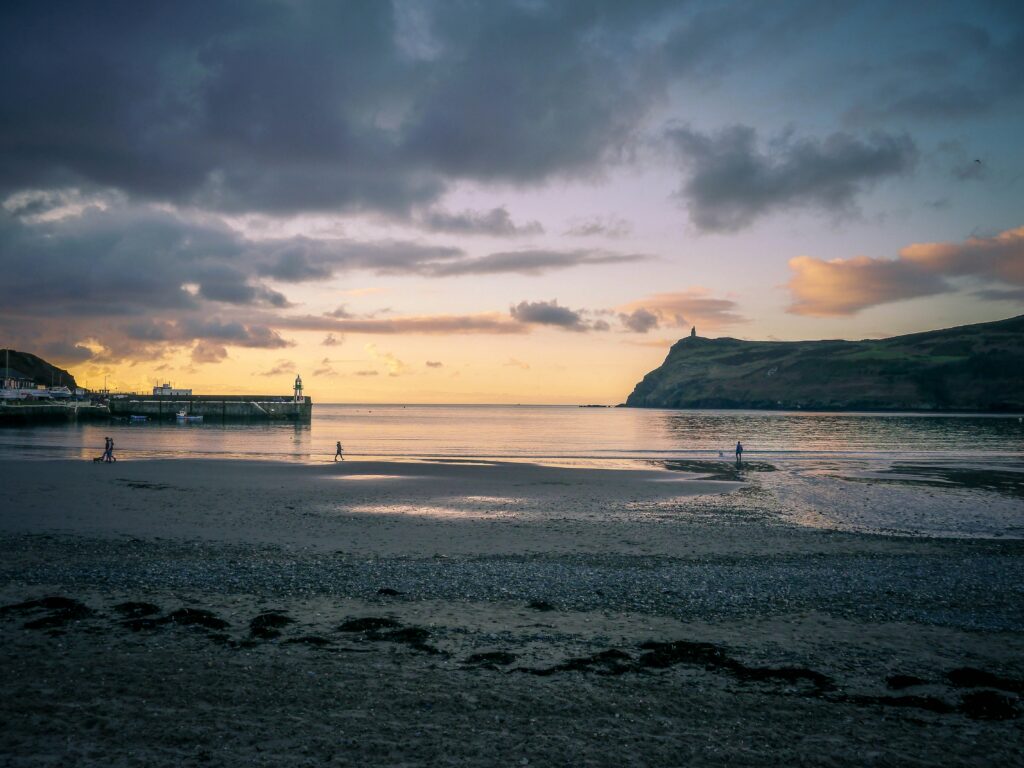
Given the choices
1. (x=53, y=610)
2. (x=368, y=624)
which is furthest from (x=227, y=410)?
(x=368, y=624)

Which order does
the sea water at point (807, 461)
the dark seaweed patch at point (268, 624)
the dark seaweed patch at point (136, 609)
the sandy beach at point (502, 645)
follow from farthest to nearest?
1. the sea water at point (807, 461)
2. the dark seaweed patch at point (136, 609)
3. the dark seaweed patch at point (268, 624)
4. the sandy beach at point (502, 645)

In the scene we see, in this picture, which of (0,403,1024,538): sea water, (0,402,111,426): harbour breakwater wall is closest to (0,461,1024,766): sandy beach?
(0,403,1024,538): sea water

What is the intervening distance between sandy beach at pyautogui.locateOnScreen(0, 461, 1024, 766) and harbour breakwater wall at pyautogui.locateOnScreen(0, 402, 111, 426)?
4162 inches

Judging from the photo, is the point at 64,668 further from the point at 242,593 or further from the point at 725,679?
the point at 725,679

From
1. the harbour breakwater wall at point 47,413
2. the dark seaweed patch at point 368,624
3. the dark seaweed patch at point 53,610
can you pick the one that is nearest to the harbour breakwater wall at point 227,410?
the harbour breakwater wall at point 47,413

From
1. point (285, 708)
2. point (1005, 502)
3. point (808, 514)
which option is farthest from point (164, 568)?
point (1005, 502)

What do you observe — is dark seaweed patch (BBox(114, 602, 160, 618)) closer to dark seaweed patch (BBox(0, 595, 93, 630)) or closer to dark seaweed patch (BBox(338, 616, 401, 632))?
dark seaweed patch (BBox(0, 595, 93, 630))

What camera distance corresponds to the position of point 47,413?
117m

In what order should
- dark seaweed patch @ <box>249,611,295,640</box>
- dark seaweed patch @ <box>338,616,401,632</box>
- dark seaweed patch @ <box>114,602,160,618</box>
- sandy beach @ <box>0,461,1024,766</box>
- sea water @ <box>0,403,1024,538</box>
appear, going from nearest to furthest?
sandy beach @ <box>0,461,1024,766</box> < dark seaweed patch @ <box>249,611,295,640</box> < dark seaweed patch @ <box>338,616,401,632</box> < dark seaweed patch @ <box>114,602,160,618</box> < sea water @ <box>0,403,1024,538</box>

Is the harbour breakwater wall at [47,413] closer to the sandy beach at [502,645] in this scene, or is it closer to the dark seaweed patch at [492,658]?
the sandy beach at [502,645]

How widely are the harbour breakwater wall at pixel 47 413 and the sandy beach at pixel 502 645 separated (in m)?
106

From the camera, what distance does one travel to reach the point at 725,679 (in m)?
9.95

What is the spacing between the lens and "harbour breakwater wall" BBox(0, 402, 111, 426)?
108 metres

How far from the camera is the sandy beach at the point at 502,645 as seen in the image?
A: 793 cm
